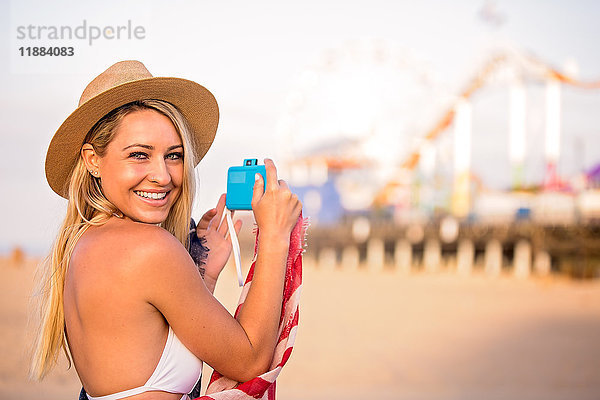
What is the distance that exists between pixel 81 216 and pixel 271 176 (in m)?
0.42

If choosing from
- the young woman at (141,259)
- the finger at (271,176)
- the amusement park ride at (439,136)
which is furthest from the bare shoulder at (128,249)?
the amusement park ride at (439,136)

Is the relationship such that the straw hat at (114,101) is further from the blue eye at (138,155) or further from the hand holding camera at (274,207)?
the hand holding camera at (274,207)

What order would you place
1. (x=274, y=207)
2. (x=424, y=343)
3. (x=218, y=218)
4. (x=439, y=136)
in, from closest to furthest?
(x=274, y=207)
(x=218, y=218)
(x=424, y=343)
(x=439, y=136)

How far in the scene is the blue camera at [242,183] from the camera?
1.57 m

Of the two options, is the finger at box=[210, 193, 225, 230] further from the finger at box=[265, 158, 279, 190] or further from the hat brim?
the finger at box=[265, 158, 279, 190]

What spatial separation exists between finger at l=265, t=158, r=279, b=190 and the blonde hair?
0.18 meters

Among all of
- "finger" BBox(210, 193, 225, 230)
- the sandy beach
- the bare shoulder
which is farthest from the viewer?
the sandy beach

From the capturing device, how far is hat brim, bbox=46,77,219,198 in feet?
5.03

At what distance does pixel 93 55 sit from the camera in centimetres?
536

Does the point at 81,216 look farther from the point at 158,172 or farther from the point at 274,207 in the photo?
the point at 274,207

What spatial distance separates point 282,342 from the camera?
61.1 inches

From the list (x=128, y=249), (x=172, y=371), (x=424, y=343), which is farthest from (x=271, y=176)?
(x=424, y=343)

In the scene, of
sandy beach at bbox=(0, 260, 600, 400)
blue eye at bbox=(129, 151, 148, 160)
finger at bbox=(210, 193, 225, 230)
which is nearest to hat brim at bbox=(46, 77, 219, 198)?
blue eye at bbox=(129, 151, 148, 160)

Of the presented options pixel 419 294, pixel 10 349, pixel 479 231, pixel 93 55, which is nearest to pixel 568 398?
pixel 93 55
